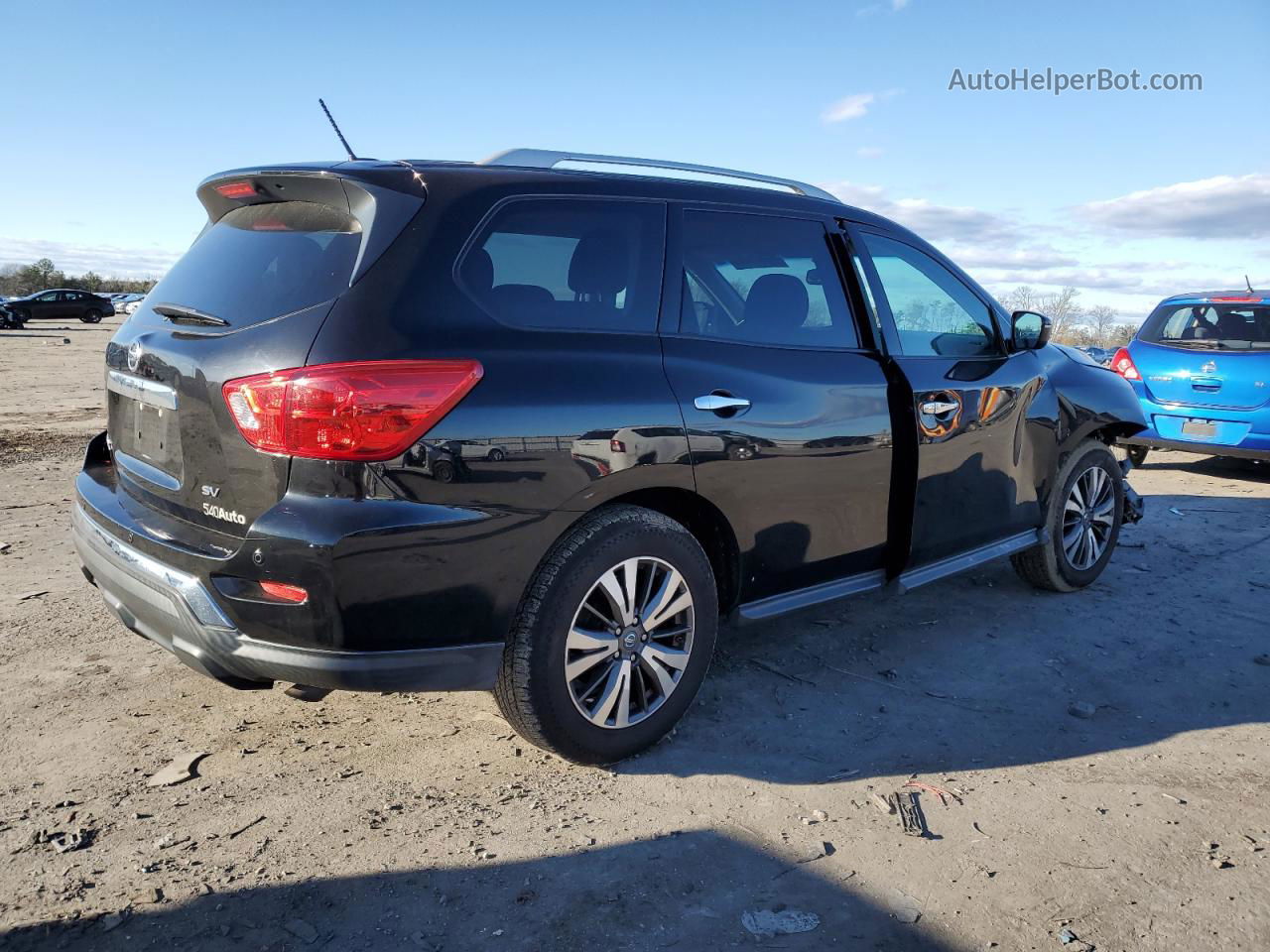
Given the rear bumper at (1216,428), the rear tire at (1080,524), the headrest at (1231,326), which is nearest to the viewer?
the rear tire at (1080,524)

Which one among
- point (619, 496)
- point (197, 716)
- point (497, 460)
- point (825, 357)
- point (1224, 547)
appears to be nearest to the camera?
point (497, 460)

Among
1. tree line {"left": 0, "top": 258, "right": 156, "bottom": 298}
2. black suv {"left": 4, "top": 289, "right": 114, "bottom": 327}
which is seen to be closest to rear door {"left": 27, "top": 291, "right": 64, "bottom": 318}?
black suv {"left": 4, "top": 289, "right": 114, "bottom": 327}

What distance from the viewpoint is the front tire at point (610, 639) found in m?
2.88

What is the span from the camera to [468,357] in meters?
2.68

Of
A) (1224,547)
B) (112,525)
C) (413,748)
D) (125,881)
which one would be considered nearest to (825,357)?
(413,748)

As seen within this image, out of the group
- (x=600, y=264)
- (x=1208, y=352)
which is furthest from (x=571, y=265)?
(x=1208, y=352)

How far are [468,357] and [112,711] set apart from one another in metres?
1.95

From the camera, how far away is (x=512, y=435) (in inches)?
106

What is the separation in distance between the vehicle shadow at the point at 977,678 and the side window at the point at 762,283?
134 centimetres

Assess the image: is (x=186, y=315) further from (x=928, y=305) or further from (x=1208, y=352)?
(x=1208, y=352)

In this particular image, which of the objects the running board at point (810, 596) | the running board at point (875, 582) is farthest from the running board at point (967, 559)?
the running board at point (810, 596)

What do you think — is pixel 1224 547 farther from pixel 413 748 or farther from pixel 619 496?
pixel 413 748

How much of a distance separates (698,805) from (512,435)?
124 cm

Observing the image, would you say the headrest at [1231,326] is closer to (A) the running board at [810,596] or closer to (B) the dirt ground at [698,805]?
(B) the dirt ground at [698,805]
